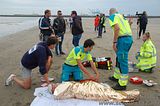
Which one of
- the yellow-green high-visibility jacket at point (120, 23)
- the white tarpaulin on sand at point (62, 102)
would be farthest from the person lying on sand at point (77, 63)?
the white tarpaulin on sand at point (62, 102)

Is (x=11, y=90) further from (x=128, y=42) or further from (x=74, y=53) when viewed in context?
(x=128, y=42)

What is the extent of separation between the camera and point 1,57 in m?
9.73

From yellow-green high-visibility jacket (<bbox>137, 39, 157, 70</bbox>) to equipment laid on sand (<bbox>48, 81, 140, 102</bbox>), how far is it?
2316mm

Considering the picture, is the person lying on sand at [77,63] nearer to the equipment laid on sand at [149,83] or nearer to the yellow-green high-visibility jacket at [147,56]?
the equipment laid on sand at [149,83]

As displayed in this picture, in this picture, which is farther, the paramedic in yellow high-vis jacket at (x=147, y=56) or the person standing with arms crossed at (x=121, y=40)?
the paramedic in yellow high-vis jacket at (x=147, y=56)

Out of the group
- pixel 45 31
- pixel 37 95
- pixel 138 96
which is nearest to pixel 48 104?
pixel 37 95

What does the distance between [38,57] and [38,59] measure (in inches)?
2.1

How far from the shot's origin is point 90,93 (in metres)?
4.99

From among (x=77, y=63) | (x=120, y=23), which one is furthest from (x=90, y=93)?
(x=120, y=23)

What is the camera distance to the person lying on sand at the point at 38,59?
5.50 m

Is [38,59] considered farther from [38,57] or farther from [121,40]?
[121,40]

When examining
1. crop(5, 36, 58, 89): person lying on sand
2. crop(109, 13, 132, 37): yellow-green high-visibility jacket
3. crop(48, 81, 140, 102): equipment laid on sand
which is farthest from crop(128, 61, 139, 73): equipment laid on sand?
crop(5, 36, 58, 89): person lying on sand

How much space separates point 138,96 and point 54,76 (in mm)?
2545

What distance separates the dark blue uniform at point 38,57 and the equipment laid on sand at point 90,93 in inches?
22.5
